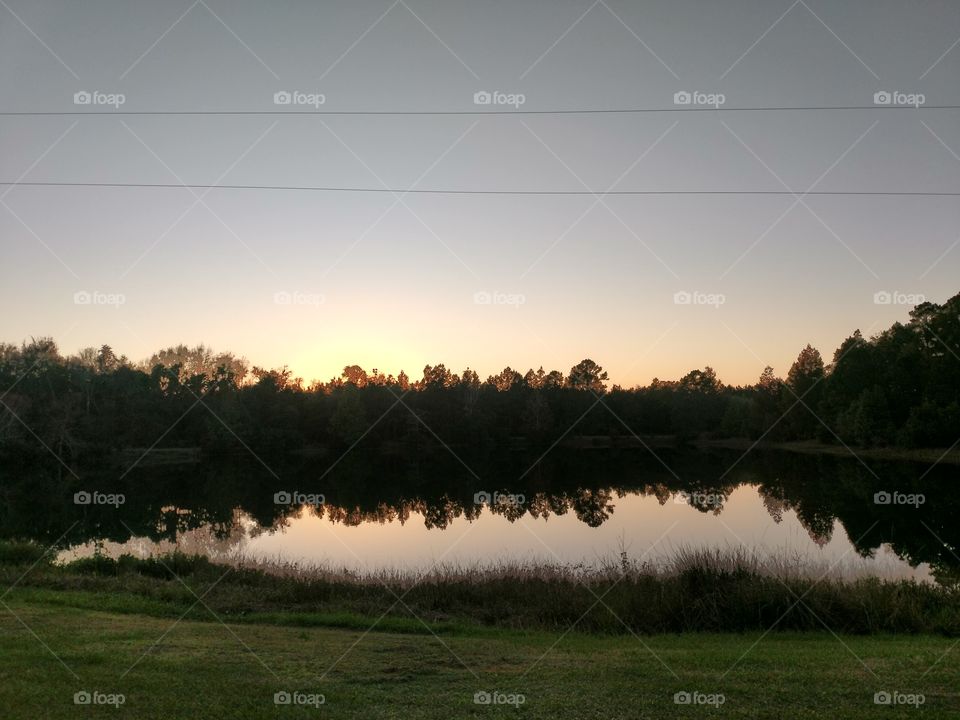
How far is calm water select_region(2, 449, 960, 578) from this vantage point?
77.5 feet

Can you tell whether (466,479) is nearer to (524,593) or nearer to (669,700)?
(524,593)

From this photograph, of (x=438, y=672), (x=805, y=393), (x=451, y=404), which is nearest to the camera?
(x=438, y=672)

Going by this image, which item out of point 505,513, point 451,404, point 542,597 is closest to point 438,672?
point 542,597

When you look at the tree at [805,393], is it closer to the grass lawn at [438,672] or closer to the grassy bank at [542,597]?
the grassy bank at [542,597]

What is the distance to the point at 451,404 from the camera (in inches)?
3066

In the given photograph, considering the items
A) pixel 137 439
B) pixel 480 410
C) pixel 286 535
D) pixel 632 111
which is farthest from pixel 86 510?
pixel 480 410

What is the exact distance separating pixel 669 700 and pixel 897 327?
217ft

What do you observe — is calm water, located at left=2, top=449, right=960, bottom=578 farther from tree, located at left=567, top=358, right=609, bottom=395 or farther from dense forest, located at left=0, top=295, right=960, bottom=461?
tree, located at left=567, top=358, right=609, bottom=395

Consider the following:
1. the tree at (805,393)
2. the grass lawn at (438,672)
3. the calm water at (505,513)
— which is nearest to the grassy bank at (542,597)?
the grass lawn at (438,672)

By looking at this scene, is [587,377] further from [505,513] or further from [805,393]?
[505,513]

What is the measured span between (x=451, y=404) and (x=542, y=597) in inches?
2515

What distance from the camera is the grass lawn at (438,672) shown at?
6.83 m

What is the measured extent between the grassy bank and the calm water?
14.3ft

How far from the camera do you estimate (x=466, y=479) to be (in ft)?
168
